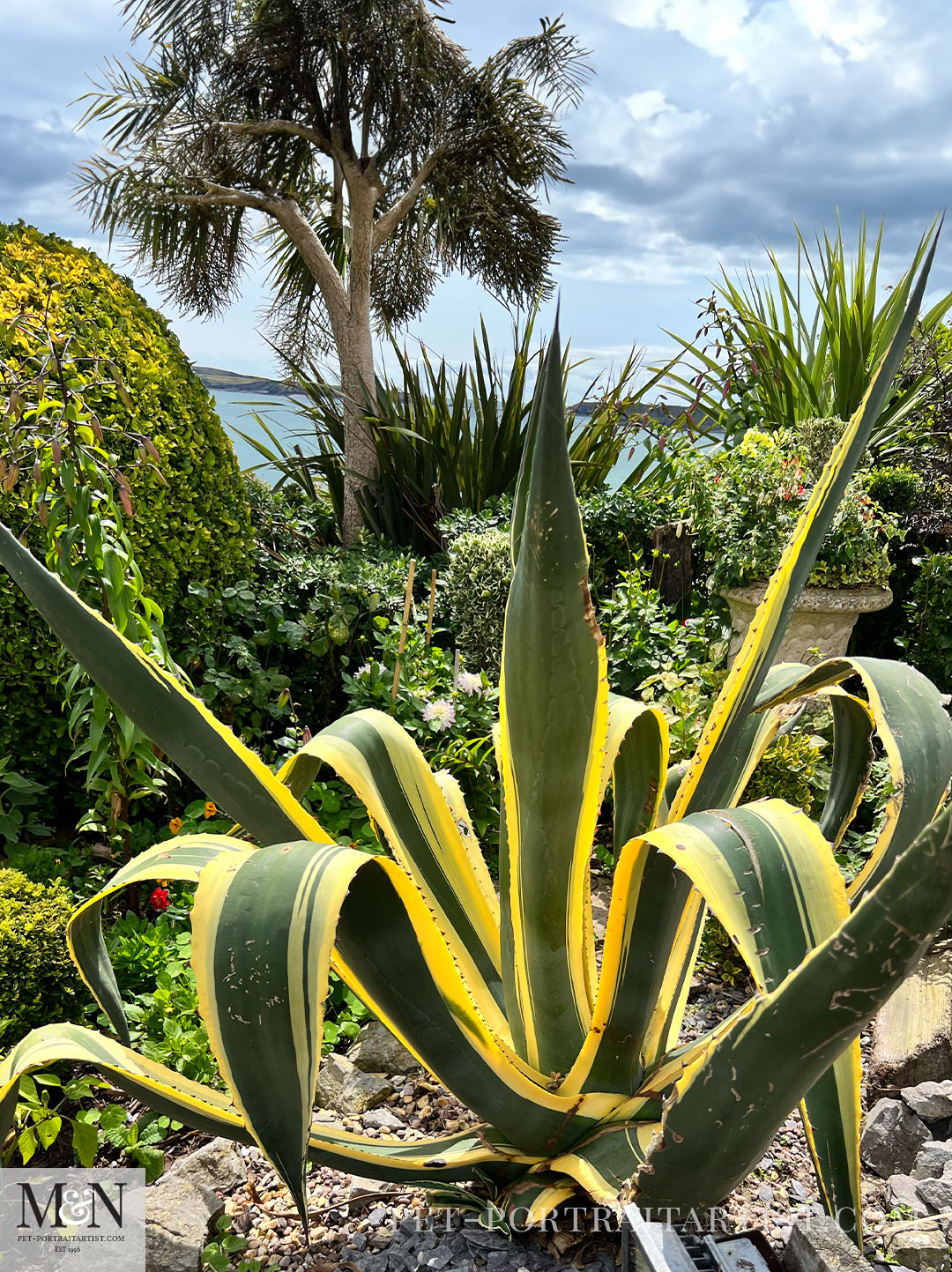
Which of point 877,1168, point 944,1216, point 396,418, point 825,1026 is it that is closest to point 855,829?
point 877,1168

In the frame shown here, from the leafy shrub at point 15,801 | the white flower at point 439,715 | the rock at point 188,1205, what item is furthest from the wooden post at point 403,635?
the rock at point 188,1205

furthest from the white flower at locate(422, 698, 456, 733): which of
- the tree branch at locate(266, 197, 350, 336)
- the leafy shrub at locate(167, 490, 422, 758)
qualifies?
the tree branch at locate(266, 197, 350, 336)

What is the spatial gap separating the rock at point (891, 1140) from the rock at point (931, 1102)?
0.11ft

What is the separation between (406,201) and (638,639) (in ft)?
17.3

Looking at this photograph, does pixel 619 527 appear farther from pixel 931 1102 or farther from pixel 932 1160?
pixel 932 1160

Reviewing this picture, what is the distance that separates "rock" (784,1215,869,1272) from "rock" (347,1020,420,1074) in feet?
3.38

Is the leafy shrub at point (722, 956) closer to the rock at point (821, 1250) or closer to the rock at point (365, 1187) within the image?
the rock at point (365, 1187)

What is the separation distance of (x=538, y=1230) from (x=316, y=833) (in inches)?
24.8

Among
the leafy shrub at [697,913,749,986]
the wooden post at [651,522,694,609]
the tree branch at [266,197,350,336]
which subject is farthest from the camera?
the tree branch at [266,197,350,336]

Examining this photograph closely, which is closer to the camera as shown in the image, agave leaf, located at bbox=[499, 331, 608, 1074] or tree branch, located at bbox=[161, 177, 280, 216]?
agave leaf, located at bbox=[499, 331, 608, 1074]

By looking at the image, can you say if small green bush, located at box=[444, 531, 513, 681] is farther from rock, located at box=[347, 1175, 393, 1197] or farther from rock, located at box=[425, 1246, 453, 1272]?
rock, located at box=[425, 1246, 453, 1272]

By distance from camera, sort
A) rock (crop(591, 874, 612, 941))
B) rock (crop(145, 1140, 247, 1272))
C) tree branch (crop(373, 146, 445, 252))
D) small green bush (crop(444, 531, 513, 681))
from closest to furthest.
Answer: rock (crop(145, 1140, 247, 1272)) < rock (crop(591, 874, 612, 941)) < small green bush (crop(444, 531, 513, 681)) < tree branch (crop(373, 146, 445, 252))

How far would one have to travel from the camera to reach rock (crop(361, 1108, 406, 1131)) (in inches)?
64.7

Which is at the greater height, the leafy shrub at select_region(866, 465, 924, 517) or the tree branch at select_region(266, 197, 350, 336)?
the tree branch at select_region(266, 197, 350, 336)
